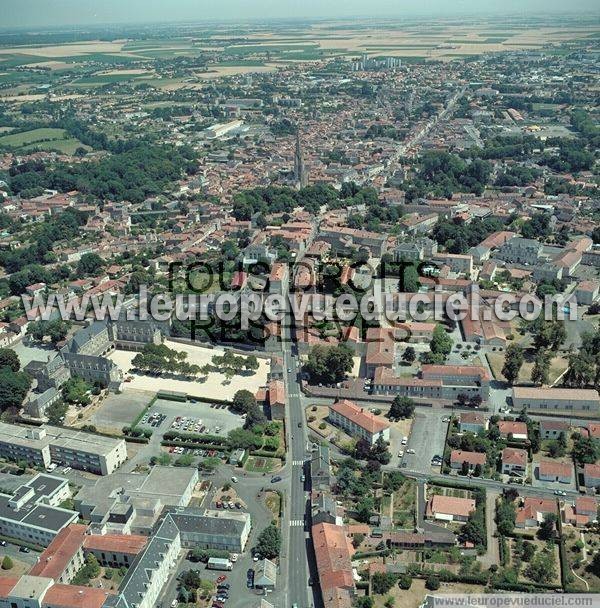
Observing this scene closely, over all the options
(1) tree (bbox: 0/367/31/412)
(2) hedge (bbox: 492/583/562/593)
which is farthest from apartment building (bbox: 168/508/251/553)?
(1) tree (bbox: 0/367/31/412)

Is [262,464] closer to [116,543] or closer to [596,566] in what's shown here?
[116,543]

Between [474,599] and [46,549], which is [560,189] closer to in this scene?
[474,599]

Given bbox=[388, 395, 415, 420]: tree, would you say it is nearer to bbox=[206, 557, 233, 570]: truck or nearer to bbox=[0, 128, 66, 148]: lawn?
bbox=[206, 557, 233, 570]: truck

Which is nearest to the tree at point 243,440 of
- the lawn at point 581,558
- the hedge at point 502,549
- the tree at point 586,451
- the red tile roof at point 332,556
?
the red tile roof at point 332,556

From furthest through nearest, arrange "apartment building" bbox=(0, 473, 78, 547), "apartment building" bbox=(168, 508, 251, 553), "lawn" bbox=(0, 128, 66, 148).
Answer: "lawn" bbox=(0, 128, 66, 148)
"apartment building" bbox=(0, 473, 78, 547)
"apartment building" bbox=(168, 508, 251, 553)

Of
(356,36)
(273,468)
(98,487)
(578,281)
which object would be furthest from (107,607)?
(356,36)

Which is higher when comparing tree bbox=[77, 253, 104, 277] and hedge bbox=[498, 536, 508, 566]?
tree bbox=[77, 253, 104, 277]
